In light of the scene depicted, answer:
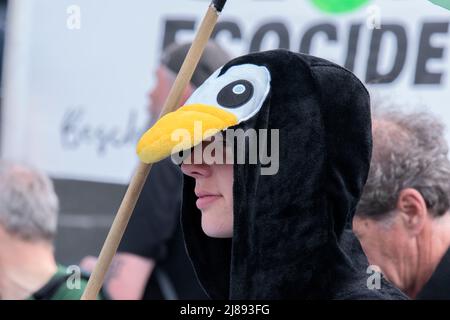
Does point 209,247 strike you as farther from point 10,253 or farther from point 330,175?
point 10,253

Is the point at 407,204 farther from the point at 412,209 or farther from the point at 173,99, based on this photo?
the point at 173,99

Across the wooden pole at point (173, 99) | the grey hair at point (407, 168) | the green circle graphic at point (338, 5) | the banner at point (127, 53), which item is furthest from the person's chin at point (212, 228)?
the green circle graphic at point (338, 5)

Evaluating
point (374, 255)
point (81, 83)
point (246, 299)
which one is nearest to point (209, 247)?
point (246, 299)

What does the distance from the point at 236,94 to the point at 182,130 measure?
0.15m

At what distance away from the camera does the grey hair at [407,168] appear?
259 centimetres

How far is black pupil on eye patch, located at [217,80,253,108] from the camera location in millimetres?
1958

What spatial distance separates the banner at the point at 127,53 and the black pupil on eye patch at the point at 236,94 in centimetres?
163

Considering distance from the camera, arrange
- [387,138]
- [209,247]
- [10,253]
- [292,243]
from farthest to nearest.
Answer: [10,253] → [387,138] → [209,247] → [292,243]

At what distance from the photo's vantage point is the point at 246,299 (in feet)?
6.50

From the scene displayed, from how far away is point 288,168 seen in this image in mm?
1948

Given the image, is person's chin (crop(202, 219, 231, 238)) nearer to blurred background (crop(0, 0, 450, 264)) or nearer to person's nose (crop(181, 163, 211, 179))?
person's nose (crop(181, 163, 211, 179))

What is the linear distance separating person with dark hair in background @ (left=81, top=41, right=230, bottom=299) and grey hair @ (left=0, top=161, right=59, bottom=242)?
498 millimetres

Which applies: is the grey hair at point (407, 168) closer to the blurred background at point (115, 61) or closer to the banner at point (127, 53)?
the banner at point (127, 53)

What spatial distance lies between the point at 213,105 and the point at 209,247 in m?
0.41
